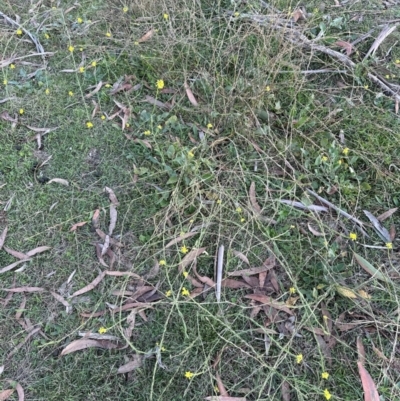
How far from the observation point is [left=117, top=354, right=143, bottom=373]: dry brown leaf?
1.97 metres

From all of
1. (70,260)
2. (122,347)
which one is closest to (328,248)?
(122,347)

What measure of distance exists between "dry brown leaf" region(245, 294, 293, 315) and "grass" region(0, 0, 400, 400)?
0.03 metres

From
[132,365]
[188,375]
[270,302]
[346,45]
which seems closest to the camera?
[188,375]

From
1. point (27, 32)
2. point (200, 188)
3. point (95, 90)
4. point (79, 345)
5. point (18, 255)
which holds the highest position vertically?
point (27, 32)

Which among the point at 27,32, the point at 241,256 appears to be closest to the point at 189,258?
the point at 241,256

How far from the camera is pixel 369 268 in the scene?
215cm

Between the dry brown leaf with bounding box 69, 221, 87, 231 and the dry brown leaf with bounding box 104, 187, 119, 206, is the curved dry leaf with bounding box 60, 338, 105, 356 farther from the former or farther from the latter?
the dry brown leaf with bounding box 104, 187, 119, 206

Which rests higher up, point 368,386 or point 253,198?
point 253,198

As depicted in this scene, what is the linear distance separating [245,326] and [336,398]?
19.2 inches

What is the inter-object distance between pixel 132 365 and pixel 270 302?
695mm

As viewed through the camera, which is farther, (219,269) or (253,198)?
(253,198)

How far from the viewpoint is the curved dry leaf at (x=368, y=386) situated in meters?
1.88

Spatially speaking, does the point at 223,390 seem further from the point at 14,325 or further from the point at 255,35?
the point at 255,35

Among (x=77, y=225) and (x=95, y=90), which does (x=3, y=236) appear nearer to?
(x=77, y=225)
